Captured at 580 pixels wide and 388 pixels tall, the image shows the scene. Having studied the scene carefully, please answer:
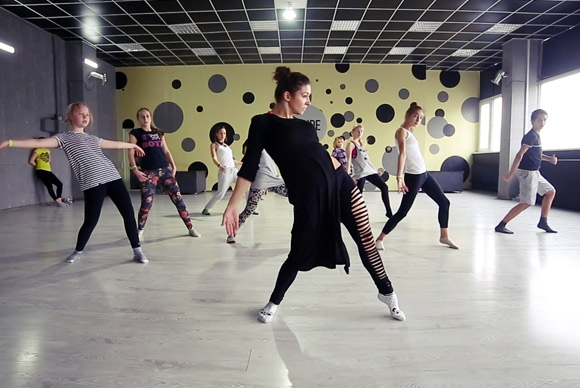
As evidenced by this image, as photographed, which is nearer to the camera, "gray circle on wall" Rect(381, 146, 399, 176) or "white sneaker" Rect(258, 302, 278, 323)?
"white sneaker" Rect(258, 302, 278, 323)

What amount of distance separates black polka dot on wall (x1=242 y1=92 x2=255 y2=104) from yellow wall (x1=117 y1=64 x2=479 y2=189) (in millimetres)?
85

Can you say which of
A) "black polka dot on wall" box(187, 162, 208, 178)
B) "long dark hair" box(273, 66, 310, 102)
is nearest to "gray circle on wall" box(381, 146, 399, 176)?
"black polka dot on wall" box(187, 162, 208, 178)

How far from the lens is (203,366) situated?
1.66 m

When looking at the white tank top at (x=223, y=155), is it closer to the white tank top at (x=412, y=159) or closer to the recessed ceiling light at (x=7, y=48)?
the white tank top at (x=412, y=159)

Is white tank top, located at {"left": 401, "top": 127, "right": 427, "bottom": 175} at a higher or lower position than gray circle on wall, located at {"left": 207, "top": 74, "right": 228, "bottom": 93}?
lower

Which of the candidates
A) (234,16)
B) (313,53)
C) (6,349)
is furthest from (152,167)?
(313,53)

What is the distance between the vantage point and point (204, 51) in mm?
9664

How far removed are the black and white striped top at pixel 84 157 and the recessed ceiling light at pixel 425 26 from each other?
21.5 ft

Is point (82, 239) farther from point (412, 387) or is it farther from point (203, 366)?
point (412, 387)

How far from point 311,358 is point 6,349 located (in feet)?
4.34

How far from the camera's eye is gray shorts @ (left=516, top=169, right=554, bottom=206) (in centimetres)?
450

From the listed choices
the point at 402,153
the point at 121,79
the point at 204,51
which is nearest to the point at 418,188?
the point at 402,153

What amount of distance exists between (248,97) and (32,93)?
5.09 m

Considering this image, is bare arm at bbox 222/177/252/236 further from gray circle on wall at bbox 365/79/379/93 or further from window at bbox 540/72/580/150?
gray circle on wall at bbox 365/79/379/93
